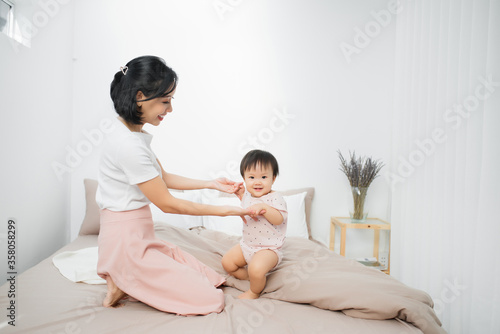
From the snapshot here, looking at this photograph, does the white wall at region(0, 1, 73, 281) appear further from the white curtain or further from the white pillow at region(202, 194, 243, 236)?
the white curtain

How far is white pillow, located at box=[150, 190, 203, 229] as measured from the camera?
2.35 metres

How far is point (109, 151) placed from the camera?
1288 mm

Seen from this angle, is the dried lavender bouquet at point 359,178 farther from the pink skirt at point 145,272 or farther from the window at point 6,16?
the window at point 6,16

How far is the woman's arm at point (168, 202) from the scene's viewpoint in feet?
4.14

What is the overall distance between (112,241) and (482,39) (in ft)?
6.64

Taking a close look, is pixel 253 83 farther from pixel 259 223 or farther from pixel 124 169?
pixel 124 169

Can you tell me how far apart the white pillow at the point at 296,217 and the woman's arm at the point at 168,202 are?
42.9 inches

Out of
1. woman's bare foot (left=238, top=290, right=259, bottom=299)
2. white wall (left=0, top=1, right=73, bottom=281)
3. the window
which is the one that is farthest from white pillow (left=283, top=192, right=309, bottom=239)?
the window

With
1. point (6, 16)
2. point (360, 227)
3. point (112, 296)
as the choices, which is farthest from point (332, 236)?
point (6, 16)

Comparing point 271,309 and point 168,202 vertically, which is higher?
point 168,202

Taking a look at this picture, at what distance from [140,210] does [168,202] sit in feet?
0.49

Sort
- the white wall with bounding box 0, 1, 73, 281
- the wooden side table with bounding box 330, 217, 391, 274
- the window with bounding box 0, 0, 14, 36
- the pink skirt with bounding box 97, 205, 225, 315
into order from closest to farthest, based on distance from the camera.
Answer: the pink skirt with bounding box 97, 205, 225, 315 → the white wall with bounding box 0, 1, 73, 281 → the window with bounding box 0, 0, 14, 36 → the wooden side table with bounding box 330, 217, 391, 274

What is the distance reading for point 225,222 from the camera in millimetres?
2391

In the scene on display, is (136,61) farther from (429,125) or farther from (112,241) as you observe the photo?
(429,125)
